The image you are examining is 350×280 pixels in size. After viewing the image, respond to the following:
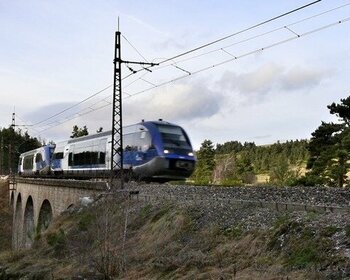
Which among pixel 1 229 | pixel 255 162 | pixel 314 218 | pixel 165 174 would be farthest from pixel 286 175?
pixel 255 162

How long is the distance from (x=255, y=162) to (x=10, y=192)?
45458mm

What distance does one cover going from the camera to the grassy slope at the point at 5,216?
177 ft

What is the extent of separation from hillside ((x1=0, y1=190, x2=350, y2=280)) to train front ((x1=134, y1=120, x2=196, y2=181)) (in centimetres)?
636

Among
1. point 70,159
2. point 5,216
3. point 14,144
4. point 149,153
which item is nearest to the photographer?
point 149,153

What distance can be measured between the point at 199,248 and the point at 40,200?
30312 millimetres

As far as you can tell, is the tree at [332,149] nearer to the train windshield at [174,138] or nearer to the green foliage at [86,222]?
the train windshield at [174,138]

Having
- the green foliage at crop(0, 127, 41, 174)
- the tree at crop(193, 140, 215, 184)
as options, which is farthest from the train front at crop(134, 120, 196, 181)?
the green foliage at crop(0, 127, 41, 174)

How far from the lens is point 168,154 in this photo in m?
22.2

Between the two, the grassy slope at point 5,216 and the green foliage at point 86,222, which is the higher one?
the green foliage at point 86,222

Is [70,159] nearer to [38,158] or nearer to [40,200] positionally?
[40,200]

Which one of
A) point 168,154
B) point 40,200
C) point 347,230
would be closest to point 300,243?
point 347,230

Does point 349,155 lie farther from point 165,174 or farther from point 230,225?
point 230,225

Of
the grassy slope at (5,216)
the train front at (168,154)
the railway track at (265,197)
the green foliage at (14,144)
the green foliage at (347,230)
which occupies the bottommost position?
the grassy slope at (5,216)

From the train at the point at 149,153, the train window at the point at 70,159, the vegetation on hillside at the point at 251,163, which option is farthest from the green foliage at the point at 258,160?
the train at the point at 149,153
